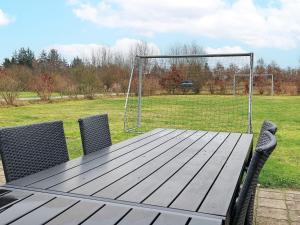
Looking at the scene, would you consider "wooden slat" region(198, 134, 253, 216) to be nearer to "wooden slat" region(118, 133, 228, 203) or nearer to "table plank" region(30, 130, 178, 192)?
"wooden slat" region(118, 133, 228, 203)

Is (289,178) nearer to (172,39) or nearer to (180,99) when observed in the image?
(180,99)

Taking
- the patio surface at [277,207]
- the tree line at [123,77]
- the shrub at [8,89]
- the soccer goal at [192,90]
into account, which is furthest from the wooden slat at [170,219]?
the shrub at [8,89]

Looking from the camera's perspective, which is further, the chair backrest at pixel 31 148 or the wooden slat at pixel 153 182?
the chair backrest at pixel 31 148

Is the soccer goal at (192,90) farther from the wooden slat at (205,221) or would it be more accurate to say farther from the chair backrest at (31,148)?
the wooden slat at (205,221)

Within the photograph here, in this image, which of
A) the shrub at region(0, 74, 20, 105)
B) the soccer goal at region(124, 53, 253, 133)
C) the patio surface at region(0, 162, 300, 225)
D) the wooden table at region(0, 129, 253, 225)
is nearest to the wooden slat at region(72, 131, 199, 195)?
the wooden table at region(0, 129, 253, 225)

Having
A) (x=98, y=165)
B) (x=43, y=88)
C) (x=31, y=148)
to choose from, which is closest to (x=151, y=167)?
(x=98, y=165)

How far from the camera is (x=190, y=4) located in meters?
13.3

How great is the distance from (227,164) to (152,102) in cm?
1219

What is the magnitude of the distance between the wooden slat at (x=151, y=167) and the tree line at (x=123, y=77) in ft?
18.5

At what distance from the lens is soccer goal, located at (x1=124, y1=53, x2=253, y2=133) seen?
812cm

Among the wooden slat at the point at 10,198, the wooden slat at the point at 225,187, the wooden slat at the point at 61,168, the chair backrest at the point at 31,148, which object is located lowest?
the wooden slat at the point at 225,187

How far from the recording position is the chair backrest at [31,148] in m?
1.90

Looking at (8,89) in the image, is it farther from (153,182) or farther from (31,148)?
(153,182)

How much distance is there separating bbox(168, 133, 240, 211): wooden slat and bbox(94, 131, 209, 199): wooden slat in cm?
16
